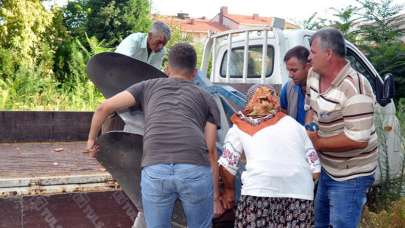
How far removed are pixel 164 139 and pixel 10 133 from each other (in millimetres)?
3476

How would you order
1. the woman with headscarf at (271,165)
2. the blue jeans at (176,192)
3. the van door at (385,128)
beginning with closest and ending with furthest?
the woman with headscarf at (271,165) < the blue jeans at (176,192) < the van door at (385,128)

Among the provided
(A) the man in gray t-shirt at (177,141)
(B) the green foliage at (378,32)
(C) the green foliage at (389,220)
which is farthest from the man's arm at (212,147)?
(B) the green foliage at (378,32)

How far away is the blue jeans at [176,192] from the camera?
94.0 inches

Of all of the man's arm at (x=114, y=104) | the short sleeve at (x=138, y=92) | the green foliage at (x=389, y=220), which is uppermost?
the short sleeve at (x=138, y=92)

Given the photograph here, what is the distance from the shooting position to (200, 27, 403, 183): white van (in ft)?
14.7

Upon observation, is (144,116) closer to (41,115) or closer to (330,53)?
(330,53)

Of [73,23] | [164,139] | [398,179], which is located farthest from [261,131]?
[73,23]

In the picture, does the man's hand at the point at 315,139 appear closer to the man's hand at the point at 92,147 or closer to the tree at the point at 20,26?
the man's hand at the point at 92,147

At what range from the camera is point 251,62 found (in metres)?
5.09

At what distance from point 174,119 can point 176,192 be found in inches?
14.5

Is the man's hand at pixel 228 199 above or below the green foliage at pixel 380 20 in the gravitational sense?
below

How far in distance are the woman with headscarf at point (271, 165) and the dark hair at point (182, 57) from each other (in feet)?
1.34

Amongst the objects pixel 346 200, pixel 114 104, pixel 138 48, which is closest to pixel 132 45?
pixel 138 48

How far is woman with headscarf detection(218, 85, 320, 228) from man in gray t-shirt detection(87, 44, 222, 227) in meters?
0.17
